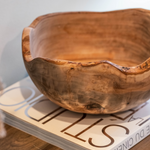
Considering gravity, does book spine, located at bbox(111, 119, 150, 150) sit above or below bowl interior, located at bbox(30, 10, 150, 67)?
below

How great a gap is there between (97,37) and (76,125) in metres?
0.35

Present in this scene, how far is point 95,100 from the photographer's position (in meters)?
0.57

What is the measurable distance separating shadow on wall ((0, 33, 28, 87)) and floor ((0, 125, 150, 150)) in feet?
0.82

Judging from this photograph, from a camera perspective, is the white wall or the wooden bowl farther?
the white wall

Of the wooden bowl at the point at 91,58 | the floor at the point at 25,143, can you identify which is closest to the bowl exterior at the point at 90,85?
the wooden bowl at the point at 91,58

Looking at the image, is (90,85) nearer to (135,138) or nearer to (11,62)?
(135,138)

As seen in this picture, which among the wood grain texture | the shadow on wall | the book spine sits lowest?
the wood grain texture

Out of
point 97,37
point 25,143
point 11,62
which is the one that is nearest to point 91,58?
point 97,37

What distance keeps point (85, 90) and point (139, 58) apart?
349 millimetres

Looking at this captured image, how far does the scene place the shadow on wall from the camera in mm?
859

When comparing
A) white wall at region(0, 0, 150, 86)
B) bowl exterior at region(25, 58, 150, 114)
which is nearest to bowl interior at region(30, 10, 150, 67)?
white wall at region(0, 0, 150, 86)

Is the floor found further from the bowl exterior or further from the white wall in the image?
the white wall

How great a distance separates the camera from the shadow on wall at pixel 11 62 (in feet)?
2.82

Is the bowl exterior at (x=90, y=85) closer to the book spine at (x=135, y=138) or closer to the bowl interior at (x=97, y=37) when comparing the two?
the book spine at (x=135, y=138)
